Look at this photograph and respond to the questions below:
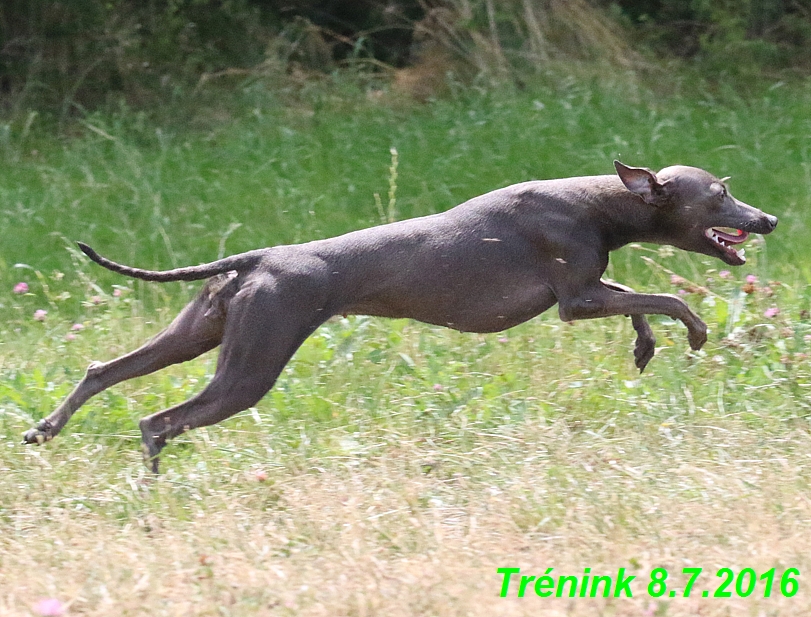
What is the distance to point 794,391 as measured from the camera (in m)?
5.33

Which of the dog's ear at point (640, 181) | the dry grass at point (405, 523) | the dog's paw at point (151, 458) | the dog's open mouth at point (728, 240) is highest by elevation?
the dog's ear at point (640, 181)

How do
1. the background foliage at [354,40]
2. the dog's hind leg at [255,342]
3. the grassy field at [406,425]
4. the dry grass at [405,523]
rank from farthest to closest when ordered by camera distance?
1. the background foliage at [354,40]
2. the dog's hind leg at [255,342]
3. the grassy field at [406,425]
4. the dry grass at [405,523]

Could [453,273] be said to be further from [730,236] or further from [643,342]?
[730,236]

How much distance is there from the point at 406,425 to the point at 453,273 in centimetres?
79

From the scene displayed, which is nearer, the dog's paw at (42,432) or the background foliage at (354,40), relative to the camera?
the dog's paw at (42,432)

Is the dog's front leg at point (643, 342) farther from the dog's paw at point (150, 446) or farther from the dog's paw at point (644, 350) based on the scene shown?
the dog's paw at point (150, 446)

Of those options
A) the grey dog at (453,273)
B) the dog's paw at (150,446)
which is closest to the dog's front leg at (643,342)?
the grey dog at (453,273)

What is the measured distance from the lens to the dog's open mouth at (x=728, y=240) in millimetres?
4910

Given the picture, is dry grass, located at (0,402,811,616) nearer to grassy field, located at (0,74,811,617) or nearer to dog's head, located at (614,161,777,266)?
grassy field, located at (0,74,811,617)

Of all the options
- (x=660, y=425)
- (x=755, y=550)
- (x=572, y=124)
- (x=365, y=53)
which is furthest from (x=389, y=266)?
(x=365, y=53)

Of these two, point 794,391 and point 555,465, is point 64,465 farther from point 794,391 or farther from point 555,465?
point 794,391

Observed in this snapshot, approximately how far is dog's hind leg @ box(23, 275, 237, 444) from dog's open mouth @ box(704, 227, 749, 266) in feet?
6.24

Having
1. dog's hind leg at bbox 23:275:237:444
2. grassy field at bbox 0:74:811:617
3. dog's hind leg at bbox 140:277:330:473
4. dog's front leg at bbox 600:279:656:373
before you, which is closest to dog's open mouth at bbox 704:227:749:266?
dog's front leg at bbox 600:279:656:373

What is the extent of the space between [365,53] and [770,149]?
4955mm
